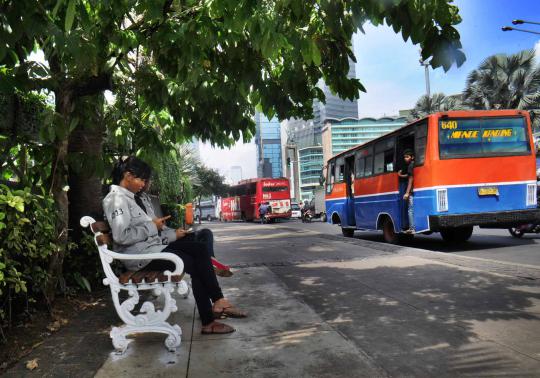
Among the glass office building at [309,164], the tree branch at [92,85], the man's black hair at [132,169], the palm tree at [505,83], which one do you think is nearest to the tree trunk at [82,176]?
the tree branch at [92,85]

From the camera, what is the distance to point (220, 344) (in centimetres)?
363

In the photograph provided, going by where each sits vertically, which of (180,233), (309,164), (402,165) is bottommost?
(180,233)

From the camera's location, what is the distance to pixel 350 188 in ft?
49.2

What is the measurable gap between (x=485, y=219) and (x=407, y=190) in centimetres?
171

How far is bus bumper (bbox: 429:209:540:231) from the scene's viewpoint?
965cm

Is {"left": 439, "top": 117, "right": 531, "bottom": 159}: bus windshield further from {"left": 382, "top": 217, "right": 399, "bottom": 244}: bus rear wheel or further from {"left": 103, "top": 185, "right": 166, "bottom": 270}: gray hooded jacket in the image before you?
{"left": 103, "top": 185, "right": 166, "bottom": 270}: gray hooded jacket

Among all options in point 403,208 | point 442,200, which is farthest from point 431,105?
point 442,200

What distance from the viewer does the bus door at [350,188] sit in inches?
579

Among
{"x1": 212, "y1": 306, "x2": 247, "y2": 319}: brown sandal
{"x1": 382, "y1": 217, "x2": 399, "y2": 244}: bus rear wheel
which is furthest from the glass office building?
{"x1": 212, "y1": 306, "x2": 247, "y2": 319}: brown sandal

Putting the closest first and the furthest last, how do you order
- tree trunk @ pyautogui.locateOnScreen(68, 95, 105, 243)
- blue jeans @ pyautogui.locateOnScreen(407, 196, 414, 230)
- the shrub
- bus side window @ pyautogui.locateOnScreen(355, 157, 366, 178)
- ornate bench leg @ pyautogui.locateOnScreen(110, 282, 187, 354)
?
the shrub
ornate bench leg @ pyautogui.locateOnScreen(110, 282, 187, 354)
tree trunk @ pyautogui.locateOnScreen(68, 95, 105, 243)
blue jeans @ pyautogui.locateOnScreen(407, 196, 414, 230)
bus side window @ pyautogui.locateOnScreen(355, 157, 366, 178)

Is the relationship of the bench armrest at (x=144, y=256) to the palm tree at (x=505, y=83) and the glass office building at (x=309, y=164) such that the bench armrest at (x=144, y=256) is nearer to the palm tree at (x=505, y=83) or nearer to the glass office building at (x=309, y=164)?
the palm tree at (x=505, y=83)

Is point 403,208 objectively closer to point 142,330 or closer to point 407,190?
point 407,190

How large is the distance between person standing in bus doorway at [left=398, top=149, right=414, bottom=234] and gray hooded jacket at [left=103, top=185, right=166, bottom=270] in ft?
25.4

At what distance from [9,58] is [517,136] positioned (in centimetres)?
1014
